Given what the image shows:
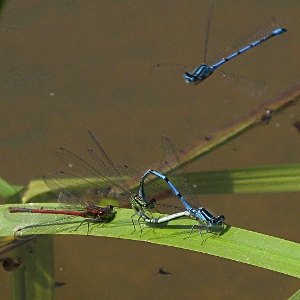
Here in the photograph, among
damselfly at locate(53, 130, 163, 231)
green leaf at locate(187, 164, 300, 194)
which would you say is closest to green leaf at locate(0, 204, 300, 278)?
damselfly at locate(53, 130, 163, 231)

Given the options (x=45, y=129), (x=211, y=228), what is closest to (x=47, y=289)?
(x=211, y=228)

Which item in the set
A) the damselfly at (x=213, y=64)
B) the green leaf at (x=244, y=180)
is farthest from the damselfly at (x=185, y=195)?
the damselfly at (x=213, y=64)

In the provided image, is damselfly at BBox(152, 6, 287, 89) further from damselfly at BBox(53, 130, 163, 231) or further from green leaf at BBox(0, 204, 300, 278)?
green leaf at BBox(0, 204, 300, 278)

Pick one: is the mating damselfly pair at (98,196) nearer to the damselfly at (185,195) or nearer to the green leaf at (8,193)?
the damselfly at (185,195)

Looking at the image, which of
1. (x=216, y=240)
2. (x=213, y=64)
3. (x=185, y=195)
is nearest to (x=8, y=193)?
(x=185, y=195)

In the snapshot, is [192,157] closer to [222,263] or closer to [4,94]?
[222,263]
